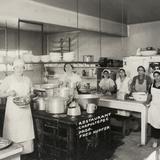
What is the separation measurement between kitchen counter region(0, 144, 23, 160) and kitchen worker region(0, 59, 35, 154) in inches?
55.0

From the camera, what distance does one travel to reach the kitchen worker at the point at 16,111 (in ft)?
10.3

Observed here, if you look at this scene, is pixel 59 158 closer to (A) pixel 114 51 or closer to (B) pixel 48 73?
(B) pixel 48 73

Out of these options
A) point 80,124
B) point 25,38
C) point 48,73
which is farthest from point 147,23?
point 80,124

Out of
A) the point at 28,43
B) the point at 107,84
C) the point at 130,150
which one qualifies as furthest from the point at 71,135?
the point at 107,84

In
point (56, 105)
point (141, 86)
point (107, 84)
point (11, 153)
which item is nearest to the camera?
point (11, 153)

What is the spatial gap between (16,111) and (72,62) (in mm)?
978

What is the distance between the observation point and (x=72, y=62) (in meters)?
3.33

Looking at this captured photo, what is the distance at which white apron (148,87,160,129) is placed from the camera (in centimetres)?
413

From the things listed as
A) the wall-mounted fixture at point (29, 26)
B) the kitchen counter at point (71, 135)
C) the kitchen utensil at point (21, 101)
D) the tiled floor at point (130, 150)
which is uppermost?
the wall-mounted fixture at point (29, 26)

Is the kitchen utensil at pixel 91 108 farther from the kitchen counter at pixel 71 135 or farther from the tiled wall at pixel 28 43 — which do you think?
the tiled wall at pixel 28 43

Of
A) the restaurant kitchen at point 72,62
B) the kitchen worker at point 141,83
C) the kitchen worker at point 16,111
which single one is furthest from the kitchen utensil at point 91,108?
the kitchen worker at point 141,83

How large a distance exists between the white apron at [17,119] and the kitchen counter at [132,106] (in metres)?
1.76

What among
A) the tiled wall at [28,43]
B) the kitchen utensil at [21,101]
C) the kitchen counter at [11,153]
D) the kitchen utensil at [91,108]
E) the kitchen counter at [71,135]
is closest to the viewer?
the kitchen counter at [11,153]

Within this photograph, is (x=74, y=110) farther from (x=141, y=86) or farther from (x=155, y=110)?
(x=141, y=86)
